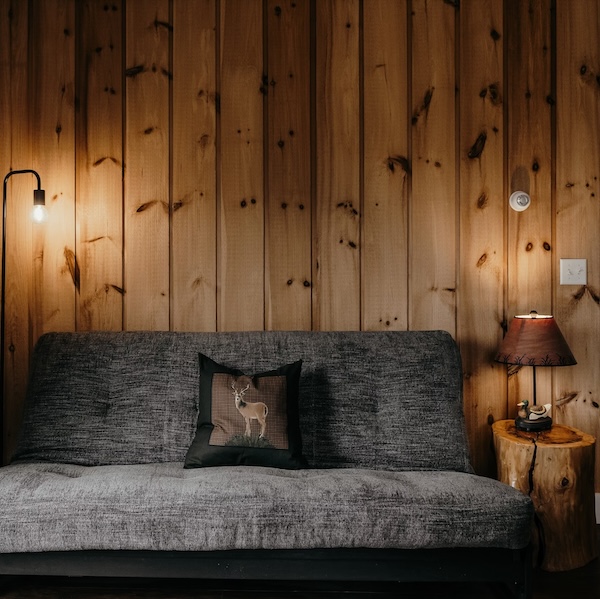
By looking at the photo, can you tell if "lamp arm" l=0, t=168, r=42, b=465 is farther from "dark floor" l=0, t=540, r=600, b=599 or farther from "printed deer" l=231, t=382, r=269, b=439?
"printed deer" l=231, t=382, r=269, b=439

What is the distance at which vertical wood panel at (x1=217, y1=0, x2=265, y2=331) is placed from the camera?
2.62 meters

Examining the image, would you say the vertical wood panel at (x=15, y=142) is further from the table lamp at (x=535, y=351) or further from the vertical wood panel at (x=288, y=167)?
the table lamp at (x=535, y=351)

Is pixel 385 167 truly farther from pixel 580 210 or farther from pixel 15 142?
pixel 15 142

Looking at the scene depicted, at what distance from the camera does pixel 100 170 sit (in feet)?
8.60

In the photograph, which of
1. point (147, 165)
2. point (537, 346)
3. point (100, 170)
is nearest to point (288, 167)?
point (147, 165)

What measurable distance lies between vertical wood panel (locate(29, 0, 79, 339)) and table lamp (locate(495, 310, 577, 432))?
2.00 m

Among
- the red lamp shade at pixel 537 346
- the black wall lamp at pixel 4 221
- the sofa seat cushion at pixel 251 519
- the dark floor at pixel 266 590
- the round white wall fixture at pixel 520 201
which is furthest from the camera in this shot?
the round white wall fixture at pixel 520 201

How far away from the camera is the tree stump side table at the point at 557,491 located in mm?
2119

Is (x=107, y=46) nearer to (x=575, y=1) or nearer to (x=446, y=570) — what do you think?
(x=575, y=1)

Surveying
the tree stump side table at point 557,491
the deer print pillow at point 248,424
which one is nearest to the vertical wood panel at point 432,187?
the tree stump side table at point 557,491

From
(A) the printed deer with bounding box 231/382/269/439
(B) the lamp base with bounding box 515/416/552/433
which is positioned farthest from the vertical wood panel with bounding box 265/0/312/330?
(B) the lamp base with bounding box 515/416/552/433

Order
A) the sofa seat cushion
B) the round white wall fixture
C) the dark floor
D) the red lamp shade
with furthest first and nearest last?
1. the round white wall fixture
2. the red lamp shade
3. the dark floor
4. the sofa seat cushion

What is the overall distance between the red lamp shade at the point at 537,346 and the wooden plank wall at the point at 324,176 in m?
0.30

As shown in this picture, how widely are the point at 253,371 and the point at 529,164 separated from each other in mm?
1622
